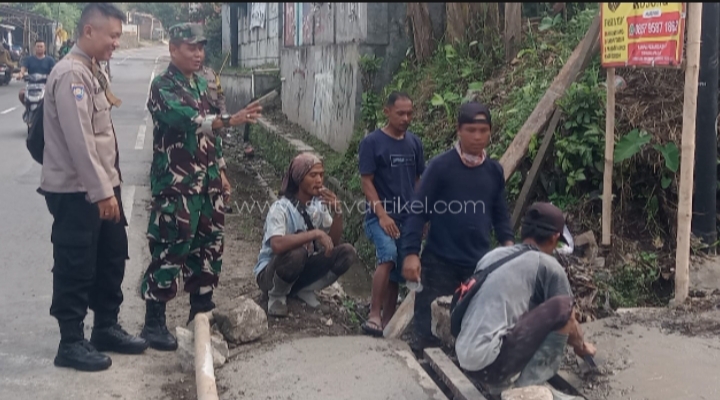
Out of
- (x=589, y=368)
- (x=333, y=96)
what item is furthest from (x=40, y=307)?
(x=333, y=96)

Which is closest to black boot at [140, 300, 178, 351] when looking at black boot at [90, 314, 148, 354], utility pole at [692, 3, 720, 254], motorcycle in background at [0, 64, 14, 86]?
black boot at [90, 314, 148, 354]

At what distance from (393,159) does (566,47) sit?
320 cm

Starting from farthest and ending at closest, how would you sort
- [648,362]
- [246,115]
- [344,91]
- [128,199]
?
[344,91]
[128,199]
[246,115]
[648,362]

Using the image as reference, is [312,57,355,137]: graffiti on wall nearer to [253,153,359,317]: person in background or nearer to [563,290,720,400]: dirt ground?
[253,153,359,317]: person in background

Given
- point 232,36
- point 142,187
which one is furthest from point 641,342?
point 232,36

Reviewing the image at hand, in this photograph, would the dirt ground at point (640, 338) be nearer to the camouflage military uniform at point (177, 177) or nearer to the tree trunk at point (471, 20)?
the camouflage military uniform at point (177, 177)

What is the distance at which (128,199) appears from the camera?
9.36 metres

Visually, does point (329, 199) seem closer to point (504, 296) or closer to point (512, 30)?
point (504, 296)

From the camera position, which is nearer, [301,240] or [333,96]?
[301,240]

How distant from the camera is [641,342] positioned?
4.38 metres

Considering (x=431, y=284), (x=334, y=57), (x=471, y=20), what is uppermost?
(x=471, y=20)

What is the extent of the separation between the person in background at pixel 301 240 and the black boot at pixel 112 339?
860mm

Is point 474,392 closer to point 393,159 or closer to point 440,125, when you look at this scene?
point 393,159

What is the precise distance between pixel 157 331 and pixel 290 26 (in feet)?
36.7
